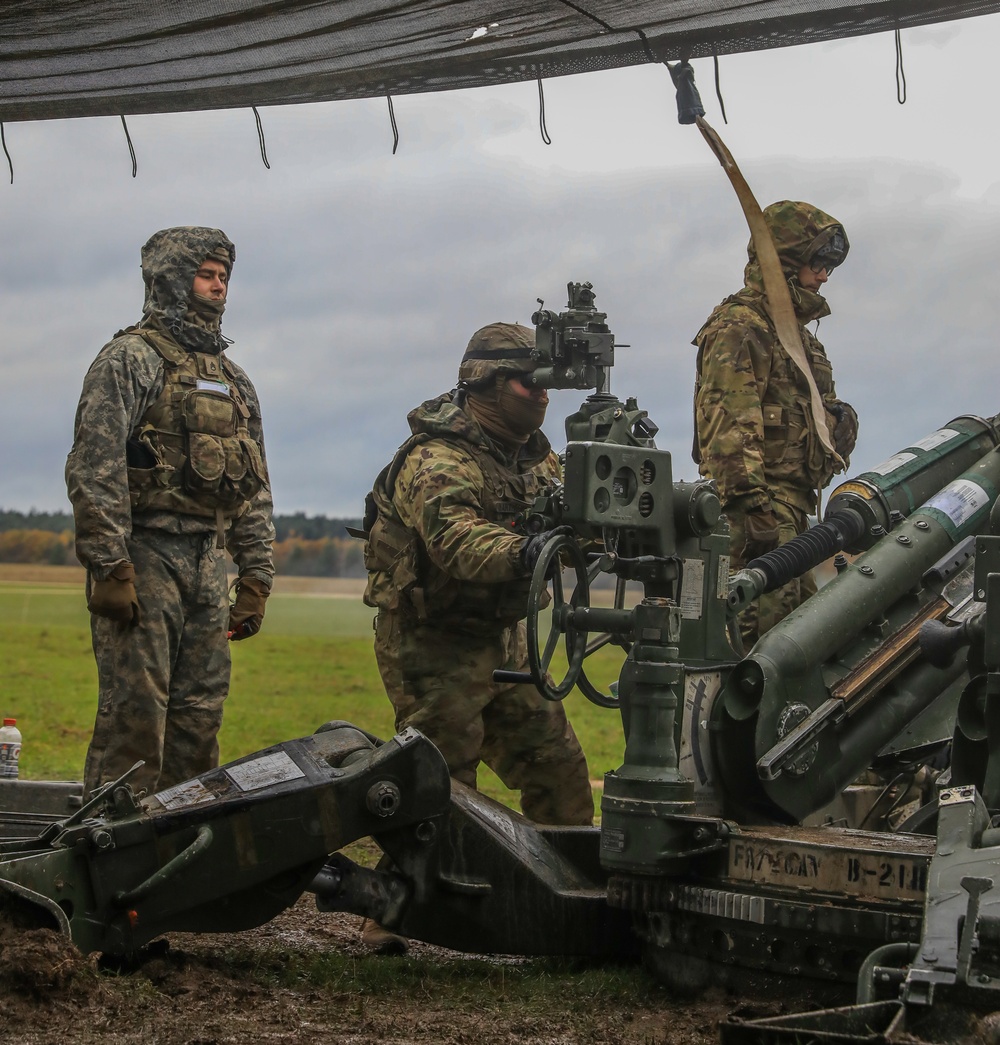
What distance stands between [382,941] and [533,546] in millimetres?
1496

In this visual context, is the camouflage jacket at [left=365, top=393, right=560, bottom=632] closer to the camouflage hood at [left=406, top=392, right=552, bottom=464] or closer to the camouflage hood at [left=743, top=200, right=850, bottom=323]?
the camouflage hood at [left=406, top=392, right=552, bottom=464]

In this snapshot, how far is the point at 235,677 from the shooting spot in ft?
84.0

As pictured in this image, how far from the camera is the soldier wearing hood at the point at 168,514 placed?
252 inches

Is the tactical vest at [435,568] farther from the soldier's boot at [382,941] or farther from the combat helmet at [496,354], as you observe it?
the soldier's boot at [382,941]

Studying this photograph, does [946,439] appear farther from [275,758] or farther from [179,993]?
[179,993]

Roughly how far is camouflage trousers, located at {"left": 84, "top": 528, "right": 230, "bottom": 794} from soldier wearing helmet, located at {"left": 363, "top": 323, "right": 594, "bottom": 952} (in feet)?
2.34

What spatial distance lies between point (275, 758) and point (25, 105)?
140 inches

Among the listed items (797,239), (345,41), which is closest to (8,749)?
(345,41)

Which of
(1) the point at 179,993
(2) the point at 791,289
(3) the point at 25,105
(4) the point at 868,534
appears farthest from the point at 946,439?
(3) the point at 25,105

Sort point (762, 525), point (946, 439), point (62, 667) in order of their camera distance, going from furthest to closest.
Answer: point (62, 667)
point (762, 525)
point (946, 439)

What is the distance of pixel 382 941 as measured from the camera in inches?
226

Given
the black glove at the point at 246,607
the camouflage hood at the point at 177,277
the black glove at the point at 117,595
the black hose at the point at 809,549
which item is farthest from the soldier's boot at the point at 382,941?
the camouflage hood at the point at 177,277

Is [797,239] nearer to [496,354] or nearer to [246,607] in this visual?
[496,354]

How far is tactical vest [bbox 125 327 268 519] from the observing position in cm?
666
